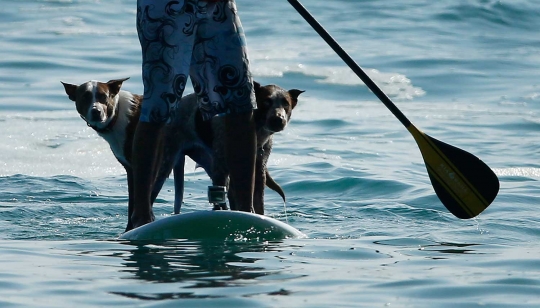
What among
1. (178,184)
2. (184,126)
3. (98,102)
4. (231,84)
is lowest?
(178,184)

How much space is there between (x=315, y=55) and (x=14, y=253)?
1078 cm

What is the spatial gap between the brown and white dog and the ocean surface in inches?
17.2

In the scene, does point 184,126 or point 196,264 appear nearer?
point 196,264

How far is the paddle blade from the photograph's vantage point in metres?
5.18

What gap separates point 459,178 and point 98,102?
2.05m

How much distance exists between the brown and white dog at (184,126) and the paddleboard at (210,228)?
29.5 inches

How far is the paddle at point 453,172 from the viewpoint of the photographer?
5.18 m

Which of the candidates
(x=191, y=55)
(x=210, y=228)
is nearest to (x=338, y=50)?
(x=191, y=55)

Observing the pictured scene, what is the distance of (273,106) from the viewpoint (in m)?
5.59

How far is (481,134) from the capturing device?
399 inches

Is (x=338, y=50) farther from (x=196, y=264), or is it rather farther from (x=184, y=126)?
(x=196, y=264)

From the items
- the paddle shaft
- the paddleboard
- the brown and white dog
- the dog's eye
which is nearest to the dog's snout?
the brown and white dog

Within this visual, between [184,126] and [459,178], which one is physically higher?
[184,126]

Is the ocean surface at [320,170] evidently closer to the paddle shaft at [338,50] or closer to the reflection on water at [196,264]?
the reflection on water at [196,264]
